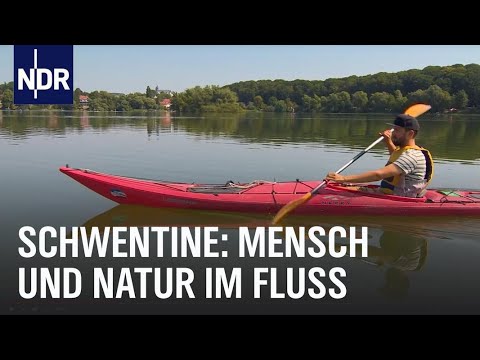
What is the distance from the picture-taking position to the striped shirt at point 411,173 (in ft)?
22.3

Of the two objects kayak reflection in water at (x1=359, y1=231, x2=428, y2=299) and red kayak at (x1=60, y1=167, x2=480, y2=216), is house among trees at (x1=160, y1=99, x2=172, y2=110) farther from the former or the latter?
kayak reflection in water at (x1=359, y1=231, x2=428, y2=299)

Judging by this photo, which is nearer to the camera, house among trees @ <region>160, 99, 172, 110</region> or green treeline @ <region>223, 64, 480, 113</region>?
green treeline @ <region>223, 64, 480, 113</region>

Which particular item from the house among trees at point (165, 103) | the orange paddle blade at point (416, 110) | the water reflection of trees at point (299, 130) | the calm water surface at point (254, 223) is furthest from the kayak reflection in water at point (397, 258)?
the house among trees at point (165, 103)

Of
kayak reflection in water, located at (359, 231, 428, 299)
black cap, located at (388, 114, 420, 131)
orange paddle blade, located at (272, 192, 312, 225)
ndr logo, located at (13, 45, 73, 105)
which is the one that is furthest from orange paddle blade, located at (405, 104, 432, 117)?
ndr logo, located at (13, 45, 73, 105)

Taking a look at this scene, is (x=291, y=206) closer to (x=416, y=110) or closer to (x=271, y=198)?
(x=271, y=198)

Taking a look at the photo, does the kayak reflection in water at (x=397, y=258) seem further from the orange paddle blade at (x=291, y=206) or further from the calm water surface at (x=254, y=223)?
the orange paddle blade at (x=291, y=206)

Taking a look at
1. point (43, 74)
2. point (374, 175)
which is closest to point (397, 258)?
point (374, 175)

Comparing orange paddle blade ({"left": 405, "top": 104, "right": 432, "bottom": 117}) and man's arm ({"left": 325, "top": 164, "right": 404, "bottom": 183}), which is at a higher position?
orange paddle blade ({"left": 405, "top": 104, "right": 432, "bottom": 117})

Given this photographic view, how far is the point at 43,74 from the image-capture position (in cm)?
1051

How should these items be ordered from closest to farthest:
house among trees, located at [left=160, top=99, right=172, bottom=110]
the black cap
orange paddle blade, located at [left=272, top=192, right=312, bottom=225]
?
the black cap
orange paddle blade, located at [left=272, top=192, right=312, bottom=225]
house among trees, located at [left=160, top=99, right=172, bottom=110]

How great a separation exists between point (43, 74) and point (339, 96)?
266 feet

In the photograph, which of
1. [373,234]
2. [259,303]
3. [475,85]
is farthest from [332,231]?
[475,85]

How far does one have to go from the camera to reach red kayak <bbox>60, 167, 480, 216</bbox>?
7297 millimetres
